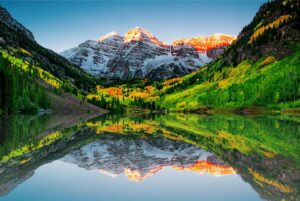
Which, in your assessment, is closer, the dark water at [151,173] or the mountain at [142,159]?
the dark water at [151,173]

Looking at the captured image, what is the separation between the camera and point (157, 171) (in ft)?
65.4

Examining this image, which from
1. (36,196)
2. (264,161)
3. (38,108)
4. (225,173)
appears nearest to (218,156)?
(264,161)

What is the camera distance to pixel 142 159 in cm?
2423

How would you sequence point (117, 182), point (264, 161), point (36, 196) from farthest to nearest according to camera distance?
1. point (264, 161)
2. point (117, 182)
3. point (36, 196)

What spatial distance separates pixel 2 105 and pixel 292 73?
14382 cm

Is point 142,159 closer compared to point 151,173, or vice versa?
point 151,173

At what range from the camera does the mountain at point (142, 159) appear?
20.0 meters

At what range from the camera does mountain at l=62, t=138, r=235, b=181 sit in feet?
65.7

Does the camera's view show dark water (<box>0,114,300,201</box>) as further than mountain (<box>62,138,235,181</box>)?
No

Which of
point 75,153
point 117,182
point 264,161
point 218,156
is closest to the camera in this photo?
point 117,182

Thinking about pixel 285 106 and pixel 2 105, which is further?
pixel 285 106

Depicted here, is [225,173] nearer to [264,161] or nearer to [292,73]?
[264,161]

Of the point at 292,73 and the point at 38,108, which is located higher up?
the point at 292,73

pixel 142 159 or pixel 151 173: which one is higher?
pixel 142 159
